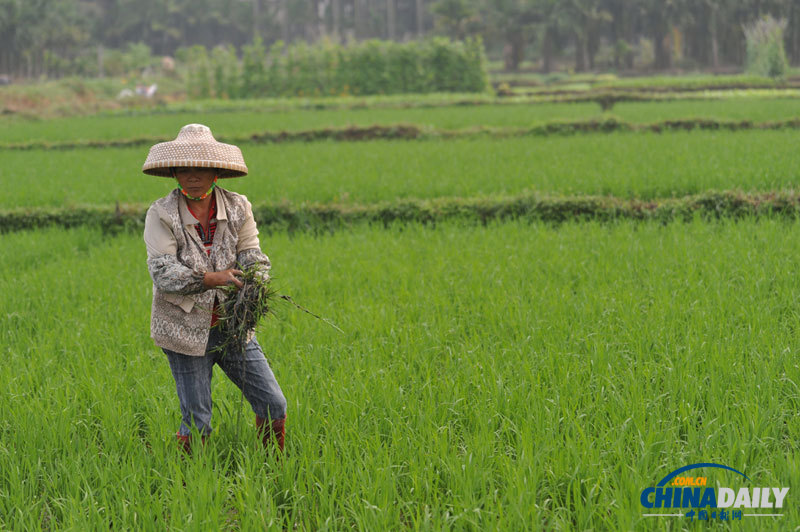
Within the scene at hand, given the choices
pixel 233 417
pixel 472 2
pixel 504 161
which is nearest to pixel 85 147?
pixel 504 161

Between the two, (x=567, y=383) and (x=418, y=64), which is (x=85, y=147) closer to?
(x=567, y=383)

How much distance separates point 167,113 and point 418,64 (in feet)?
33.6

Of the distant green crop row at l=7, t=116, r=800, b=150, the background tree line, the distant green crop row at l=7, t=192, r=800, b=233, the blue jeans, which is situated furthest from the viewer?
the background tree line

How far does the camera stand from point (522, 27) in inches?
1567

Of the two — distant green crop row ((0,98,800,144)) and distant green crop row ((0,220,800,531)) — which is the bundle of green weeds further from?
distant green crop row ((0,98,800,144))

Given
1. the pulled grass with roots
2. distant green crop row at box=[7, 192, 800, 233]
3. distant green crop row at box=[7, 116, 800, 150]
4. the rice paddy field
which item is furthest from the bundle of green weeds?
distant green crop row at box=[7, 116, 800, 150]

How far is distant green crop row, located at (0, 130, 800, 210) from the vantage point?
6.79m

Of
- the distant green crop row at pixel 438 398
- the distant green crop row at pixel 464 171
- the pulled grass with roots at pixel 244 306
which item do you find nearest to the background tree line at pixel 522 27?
the distant green crop row at pixel 464 171

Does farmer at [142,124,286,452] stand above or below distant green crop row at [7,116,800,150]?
below

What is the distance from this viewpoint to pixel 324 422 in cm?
255

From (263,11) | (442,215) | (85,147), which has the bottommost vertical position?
(442,215)

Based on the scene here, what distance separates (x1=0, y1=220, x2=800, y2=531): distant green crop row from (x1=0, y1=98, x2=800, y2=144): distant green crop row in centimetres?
850

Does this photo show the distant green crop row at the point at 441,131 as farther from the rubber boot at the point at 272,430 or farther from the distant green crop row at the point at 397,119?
the rubber boot at the point at 272,430

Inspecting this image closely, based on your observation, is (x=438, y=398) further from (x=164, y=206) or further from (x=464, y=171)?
(x=464, y=171)
